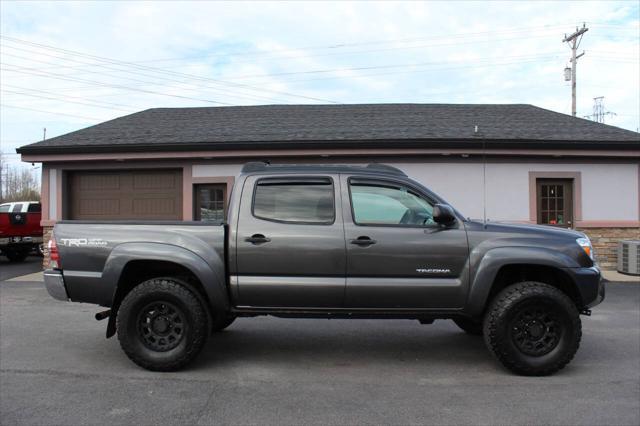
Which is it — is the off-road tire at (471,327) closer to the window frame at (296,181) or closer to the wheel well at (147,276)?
the window frame at (296,181)

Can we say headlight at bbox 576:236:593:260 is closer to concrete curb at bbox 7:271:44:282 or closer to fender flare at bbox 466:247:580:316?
fender flare at bbox 466:247:580:316

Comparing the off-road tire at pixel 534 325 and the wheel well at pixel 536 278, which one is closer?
the off-road tire at pixel 534 325

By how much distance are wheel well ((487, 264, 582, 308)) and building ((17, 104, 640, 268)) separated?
22.4 ft

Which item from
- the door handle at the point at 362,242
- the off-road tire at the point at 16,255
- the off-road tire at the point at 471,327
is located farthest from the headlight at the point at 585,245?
the off-road tire at the point at 16,255

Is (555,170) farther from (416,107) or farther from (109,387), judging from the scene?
(109,387)

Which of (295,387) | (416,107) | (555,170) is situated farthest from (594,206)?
(295,387)

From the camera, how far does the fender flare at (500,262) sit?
4.45 m

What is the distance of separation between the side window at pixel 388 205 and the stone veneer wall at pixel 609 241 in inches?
355

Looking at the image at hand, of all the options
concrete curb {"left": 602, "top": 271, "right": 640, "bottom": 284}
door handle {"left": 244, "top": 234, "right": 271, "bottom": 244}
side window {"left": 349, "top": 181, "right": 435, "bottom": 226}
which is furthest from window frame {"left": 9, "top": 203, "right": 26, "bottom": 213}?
concrete curb {"left": 602, "top": 271, "right": 640, "bottom": 284}

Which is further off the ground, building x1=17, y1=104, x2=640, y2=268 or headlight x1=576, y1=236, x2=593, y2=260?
building x1=17, y1=104, x2=640, y2=268

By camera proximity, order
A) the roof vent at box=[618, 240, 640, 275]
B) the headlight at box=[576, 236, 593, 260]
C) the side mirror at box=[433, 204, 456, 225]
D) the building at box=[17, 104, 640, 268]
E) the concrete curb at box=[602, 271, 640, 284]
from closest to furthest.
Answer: the side mirror at box=[433, 204, 456, 225] → the headlight at box=[576, 236, 593, 260] → the concrete curb at box=[602, 271, 640, 284] → the roof vent at box=[618, 240, 640, 275] → the building at box=[17, 104, 640, 268]

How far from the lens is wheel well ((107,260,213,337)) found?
15.4ft

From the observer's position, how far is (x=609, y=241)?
11.7 metres

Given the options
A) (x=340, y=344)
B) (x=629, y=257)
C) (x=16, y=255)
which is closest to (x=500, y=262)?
(x=340, y=344)
